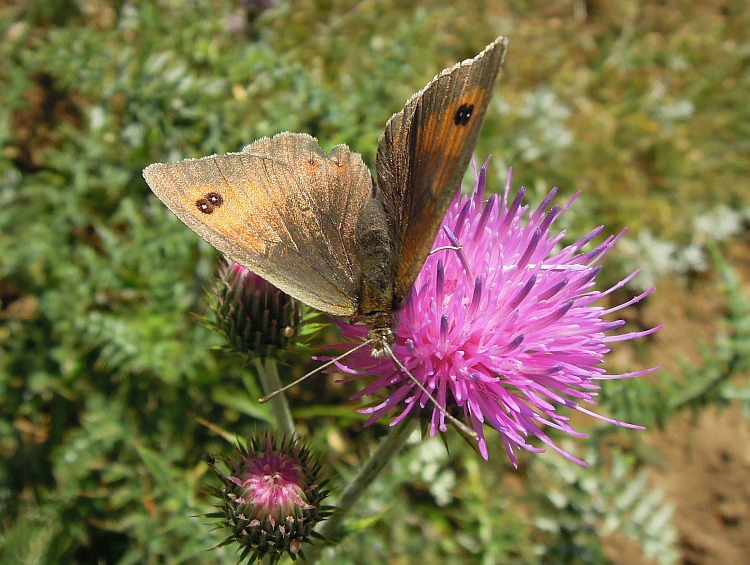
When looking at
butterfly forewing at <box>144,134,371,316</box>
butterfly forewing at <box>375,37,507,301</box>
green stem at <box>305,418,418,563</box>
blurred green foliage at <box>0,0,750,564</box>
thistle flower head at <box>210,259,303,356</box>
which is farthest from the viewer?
blurred green foliage at <box>0,0,750,564</box>

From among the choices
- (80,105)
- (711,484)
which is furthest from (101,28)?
(711,484)

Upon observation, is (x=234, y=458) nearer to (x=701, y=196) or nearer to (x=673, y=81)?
(x=701, y=196)

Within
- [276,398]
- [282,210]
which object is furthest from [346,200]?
[276,398]

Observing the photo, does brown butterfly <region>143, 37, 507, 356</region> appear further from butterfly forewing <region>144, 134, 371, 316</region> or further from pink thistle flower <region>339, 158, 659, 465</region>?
pink thistle flower <region>339, 158, 659, 465</region>

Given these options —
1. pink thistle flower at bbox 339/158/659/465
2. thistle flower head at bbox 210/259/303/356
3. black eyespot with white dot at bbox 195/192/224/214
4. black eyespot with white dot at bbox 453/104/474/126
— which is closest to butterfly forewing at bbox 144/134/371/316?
black eyespot with white dot at bbox 195/192/224/214

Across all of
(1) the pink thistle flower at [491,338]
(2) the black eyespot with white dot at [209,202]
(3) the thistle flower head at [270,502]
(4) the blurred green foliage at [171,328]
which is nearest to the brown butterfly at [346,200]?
(2) the black eyespot with white dot at [209,202]

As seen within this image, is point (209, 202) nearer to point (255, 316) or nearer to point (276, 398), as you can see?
point (255, 316)
